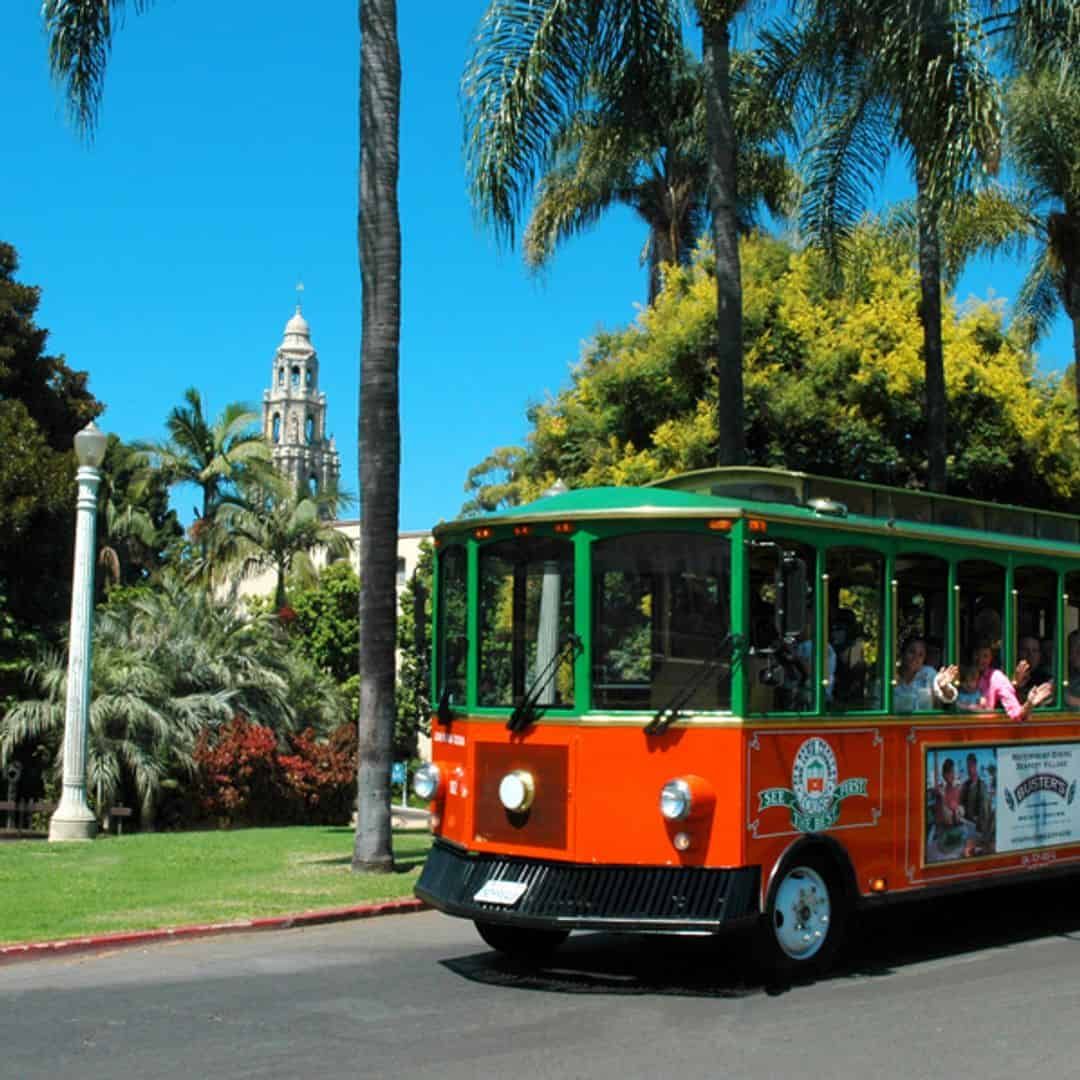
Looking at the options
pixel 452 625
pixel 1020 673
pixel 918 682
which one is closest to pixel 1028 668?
pixel 1020 673

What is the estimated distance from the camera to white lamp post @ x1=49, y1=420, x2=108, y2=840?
17.8 metres

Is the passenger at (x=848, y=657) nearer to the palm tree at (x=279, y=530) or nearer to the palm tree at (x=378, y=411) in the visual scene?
the palm tree at (x=378, y=411)

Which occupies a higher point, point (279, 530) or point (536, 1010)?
point (279, 530)

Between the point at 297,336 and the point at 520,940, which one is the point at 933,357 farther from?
the point at 297,336

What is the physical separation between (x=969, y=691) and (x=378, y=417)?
6001mm

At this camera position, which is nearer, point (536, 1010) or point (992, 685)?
point (536, 1010)

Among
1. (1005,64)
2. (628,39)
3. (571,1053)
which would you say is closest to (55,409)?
(628,39)

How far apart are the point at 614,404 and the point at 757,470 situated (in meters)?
16.1

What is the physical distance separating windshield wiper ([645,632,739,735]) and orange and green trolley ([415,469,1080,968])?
12 millimetres

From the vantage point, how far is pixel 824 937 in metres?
9.67

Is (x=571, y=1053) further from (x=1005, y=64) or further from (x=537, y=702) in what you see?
(x=1005, y=64)

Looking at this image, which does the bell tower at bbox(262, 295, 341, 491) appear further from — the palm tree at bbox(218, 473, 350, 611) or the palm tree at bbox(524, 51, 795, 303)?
the palm tree at bbox(524, 51, 795, 303)

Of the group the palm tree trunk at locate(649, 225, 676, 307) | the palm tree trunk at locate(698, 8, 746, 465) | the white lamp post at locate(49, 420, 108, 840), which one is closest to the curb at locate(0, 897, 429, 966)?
the palm tree trunk at locate(698, 8, 746, 465)

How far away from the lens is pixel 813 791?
959cm
